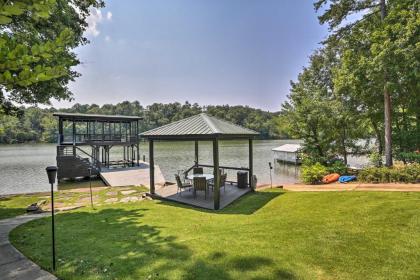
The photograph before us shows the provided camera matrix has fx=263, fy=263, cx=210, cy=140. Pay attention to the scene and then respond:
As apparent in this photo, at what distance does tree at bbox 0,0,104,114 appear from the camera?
4.46ft

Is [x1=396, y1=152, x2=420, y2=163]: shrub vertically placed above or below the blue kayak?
above

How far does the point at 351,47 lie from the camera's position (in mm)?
13359

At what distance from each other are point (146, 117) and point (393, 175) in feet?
271

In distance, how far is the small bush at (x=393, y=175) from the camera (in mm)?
9562

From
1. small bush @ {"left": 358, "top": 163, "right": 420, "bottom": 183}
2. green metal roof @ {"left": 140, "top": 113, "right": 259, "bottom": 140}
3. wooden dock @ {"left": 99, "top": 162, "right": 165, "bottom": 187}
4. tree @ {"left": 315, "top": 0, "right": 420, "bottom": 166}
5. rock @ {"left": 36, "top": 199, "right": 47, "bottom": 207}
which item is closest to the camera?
green metal roof @ {"left": 140, "top": 113, "right": 259, "bottom": 140}

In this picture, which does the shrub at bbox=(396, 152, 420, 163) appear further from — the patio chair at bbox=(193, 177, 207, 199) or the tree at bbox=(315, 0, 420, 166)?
the patio chair at bbox=(193, 177, 207, 199)

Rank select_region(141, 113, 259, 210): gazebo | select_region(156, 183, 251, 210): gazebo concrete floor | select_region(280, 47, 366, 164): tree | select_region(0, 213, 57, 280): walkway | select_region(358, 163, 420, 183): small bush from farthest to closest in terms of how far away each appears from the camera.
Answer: select_region(280, 47, 366, 164): tree
select_region(358, 163, 420, 183): small bush
select_region(156, 183, 251, 210): gazebo concrete floor
select_region(141, 113, 259, 210): gazebo
select_region(0, 213, 57, 280): walkway

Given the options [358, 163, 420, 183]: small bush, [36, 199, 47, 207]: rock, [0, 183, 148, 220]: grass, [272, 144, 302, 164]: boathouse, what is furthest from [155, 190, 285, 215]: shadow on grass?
[272, 144, 302, 164]: boathouse

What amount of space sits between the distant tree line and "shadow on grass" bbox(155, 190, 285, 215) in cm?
5503

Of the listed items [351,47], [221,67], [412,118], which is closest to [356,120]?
[412,118]

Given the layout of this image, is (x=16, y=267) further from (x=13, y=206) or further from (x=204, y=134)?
(x=13, y=206)

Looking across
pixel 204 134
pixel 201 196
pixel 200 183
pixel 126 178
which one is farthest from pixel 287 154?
pixel 204 134

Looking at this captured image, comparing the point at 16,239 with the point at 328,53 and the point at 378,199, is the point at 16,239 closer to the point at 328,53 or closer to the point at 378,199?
the point at 378,199

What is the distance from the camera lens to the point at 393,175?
9977 mm
